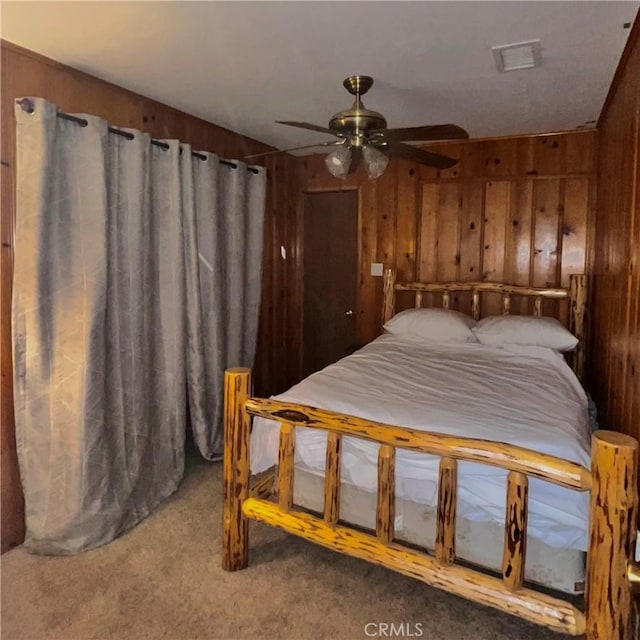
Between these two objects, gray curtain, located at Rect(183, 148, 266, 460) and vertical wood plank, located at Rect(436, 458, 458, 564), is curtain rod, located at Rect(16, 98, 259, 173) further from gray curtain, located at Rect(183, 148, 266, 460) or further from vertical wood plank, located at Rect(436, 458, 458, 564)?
vertical wood plank, located at Rect(436, 458, 458, 564)

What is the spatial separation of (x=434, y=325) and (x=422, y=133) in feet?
5.06

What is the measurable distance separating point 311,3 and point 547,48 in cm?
105

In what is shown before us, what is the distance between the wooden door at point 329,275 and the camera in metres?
4.22

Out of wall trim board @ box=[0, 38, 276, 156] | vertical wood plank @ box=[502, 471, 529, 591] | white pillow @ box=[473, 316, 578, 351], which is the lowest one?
vertical wood plank @ box=[502, 471, 529, 591]

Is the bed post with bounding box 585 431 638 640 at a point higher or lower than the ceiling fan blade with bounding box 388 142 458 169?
lower

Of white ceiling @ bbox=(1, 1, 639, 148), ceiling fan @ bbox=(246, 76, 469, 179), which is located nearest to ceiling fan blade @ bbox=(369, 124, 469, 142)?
ceiling fan @ bbox=(246, 76, 469, 179)

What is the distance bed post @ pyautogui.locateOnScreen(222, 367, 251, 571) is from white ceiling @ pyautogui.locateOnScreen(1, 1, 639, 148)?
1.37 metres

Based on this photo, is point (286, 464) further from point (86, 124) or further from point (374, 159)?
point (86, 124)

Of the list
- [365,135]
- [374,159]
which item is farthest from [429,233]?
[365,135]

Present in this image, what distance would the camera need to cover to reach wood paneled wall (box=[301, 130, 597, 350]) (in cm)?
345

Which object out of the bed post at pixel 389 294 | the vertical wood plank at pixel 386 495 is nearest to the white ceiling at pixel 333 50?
the bed post at pixel 389 294

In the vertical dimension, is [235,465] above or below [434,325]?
below

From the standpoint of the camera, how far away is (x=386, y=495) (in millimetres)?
1763

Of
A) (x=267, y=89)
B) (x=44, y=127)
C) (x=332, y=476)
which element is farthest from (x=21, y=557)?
(x=267, y=89)
